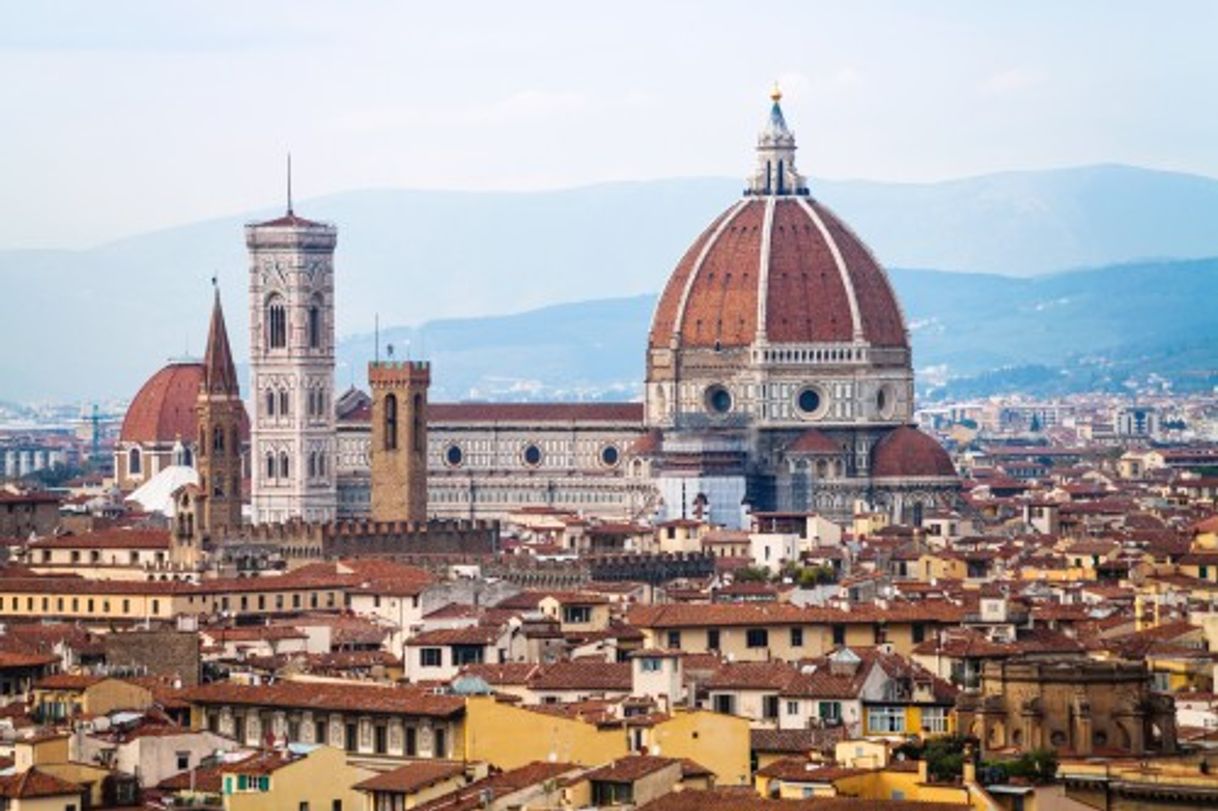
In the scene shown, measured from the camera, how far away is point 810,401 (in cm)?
15738

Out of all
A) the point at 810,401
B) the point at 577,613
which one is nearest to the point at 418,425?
the point at 810,401

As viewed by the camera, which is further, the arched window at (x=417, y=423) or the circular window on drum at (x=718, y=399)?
the circular window on drum at (x=718, y=399)

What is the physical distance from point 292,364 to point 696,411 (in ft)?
44.8

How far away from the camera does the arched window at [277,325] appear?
154875 millimetres

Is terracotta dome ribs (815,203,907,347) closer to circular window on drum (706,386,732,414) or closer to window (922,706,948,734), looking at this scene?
circular window on drum (706,386,732,414)

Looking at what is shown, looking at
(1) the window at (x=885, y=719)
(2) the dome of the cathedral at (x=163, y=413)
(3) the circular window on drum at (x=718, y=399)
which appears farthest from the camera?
(2) the dome of the cathedral at (x=163, y=413)

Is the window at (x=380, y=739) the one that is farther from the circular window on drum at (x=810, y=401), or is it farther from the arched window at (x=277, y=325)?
the circular window on drum at (x=810, y=401)

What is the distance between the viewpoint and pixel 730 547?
11550 centimetres

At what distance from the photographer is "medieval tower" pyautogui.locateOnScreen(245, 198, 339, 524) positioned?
154 metres

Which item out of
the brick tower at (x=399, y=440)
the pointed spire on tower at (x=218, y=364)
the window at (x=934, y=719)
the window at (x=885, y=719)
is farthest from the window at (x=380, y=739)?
the brick tower at (x=399, y=440)

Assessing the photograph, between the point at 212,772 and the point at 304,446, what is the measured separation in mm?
104061

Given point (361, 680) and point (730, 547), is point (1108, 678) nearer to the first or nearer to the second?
point (361, 680)

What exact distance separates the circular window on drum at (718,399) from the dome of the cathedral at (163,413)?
27450 mm

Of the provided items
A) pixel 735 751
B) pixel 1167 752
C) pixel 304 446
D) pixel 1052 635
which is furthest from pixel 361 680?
pixel 304 446
